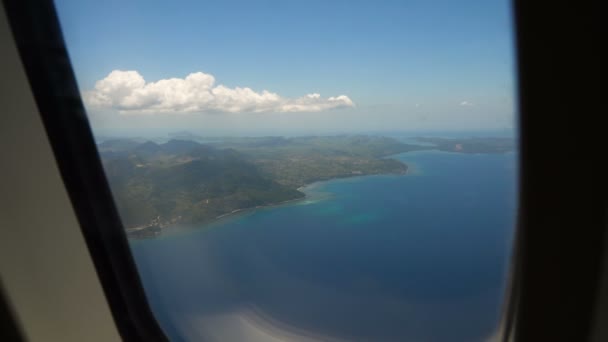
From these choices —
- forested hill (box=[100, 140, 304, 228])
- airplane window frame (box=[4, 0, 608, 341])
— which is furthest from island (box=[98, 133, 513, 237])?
airplane window frame (box=[4, 0, 608, 341])

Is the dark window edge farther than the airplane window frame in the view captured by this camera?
Yes

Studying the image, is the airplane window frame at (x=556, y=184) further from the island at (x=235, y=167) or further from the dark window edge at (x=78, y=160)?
the dark window edge at (x=78, y=160)

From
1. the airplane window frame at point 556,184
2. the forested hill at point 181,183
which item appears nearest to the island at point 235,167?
the forested hill at point 181,183

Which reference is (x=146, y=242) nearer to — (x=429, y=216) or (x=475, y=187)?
(x=429, y=216)

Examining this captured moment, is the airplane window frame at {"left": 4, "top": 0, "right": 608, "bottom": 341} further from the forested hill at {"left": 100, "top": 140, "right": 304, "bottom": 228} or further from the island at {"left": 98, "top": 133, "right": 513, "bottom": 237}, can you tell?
the forested hill at {"left": 100, "top": 140, "right": 304, "bottom": 228}

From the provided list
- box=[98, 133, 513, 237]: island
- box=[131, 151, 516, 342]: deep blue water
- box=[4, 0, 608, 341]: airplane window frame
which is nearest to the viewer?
box=[4, 0, 608, 341]: airplane window frame

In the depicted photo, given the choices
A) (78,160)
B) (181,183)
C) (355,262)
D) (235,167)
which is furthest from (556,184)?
(78,160)

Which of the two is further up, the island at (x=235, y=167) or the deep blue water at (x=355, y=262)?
the island at (x=235, y=167)
